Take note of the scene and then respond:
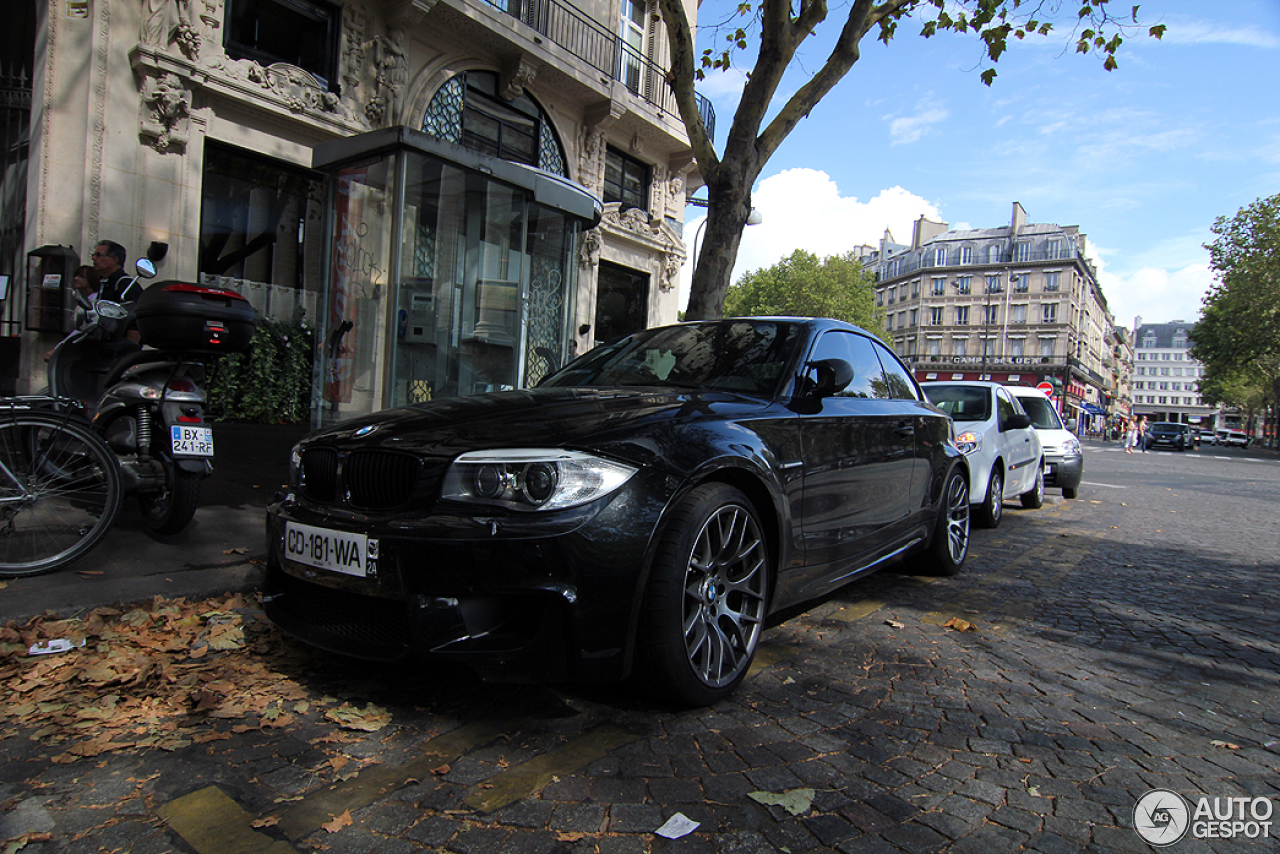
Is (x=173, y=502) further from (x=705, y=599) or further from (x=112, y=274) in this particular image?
(x=705, y=599)

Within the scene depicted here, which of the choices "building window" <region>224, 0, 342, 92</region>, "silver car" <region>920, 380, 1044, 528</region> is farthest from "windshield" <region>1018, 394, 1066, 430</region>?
"building window" <region>224, 0, 342, 92</region>

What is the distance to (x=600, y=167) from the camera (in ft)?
52.2

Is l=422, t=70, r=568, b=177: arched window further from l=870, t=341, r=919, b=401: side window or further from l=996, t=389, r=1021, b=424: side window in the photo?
l=870, t=341, r=919, b=401: side window

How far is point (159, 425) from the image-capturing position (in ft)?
13.5

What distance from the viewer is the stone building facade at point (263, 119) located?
8367 millimetres

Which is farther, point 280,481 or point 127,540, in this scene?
point 280,481

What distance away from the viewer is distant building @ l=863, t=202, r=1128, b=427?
71312mm

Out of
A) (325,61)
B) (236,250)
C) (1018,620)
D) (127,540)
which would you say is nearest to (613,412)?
(1018,620)

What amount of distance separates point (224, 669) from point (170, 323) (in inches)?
82.4

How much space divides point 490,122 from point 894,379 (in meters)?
11.1


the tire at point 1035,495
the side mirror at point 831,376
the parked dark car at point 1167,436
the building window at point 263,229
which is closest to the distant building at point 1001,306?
the parked dark car at point 1167,436

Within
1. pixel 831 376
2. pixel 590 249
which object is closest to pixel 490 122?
pixel 590 249

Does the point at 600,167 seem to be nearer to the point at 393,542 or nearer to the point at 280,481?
the point at 280,481

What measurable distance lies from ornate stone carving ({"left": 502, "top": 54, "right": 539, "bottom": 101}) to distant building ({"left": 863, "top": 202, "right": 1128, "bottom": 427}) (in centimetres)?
6172
